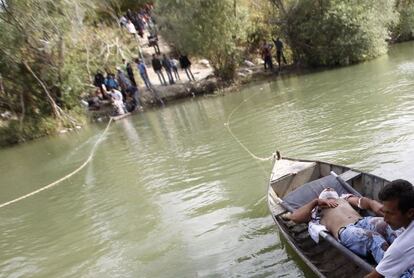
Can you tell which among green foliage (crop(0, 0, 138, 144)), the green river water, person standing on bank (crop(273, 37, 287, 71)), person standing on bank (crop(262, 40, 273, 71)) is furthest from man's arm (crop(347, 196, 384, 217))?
person standing on bank (crop(273, 37, 287, 71))

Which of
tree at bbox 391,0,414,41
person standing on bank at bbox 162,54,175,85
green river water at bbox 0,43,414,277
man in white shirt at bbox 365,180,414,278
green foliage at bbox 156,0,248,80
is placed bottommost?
green river water at bbox 0,43,414,277

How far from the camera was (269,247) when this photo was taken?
6.70 metres

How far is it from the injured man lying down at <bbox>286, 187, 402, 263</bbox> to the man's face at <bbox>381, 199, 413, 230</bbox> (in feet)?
3.45

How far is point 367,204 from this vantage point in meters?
5.25

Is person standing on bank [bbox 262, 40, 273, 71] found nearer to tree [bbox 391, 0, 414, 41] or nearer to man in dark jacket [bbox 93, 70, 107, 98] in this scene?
man in dark jacket [bbox 93, 70, 107, 98]

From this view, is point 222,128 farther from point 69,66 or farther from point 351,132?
point 69,66

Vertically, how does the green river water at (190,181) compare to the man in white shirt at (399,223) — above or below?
below

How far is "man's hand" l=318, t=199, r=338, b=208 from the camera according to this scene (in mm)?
5359

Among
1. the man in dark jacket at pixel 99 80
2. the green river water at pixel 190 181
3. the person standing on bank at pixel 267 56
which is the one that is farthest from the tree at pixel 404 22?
the man in dark jacket at pixel 99 80

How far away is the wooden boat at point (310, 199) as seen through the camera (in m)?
4.94

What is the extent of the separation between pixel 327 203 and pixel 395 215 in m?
1.98

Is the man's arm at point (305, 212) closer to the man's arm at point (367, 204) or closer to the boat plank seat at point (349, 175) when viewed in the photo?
the man's arm at point (367, 204)

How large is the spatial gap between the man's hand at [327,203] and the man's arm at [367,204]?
0.90ft

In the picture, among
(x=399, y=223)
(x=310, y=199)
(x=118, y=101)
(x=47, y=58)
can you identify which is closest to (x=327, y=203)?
(x=310, y=199)
